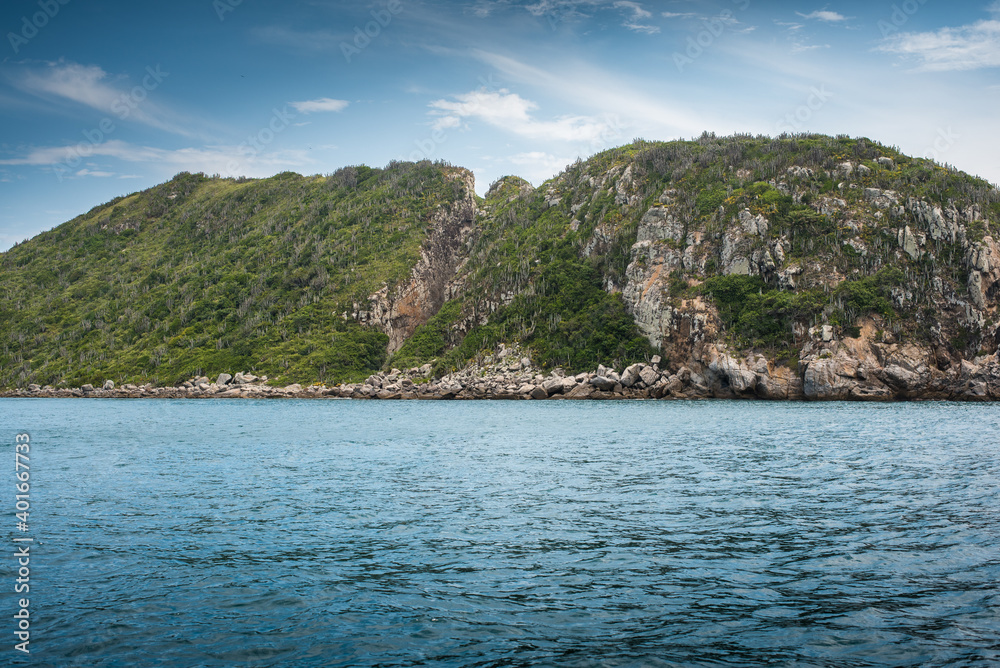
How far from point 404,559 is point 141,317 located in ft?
532

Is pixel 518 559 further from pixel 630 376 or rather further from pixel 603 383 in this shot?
pixel 630 376

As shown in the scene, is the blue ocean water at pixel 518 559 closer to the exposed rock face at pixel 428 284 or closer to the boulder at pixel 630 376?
the boulder at pixel 630 376

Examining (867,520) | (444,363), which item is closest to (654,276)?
(444,363)

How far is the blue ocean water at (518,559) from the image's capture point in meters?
10.2

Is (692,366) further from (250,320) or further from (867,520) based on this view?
(250,320)

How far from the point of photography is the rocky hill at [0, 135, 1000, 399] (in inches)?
3546

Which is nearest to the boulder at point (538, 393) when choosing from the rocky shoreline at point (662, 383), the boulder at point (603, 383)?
the rocky shoreline at point (662, 383)

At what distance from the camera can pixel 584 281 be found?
126 meters

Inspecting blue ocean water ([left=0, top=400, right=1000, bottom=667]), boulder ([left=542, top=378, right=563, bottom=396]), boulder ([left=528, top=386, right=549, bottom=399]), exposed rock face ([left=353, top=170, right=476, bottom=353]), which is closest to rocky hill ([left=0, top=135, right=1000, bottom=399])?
exposed rock face ([left=353, top=170, right=476, bottom=353])

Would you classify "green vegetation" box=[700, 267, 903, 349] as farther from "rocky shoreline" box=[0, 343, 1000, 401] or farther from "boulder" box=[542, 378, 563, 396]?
"boulder" box=[542, 378, 563, 396]

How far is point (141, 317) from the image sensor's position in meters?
153

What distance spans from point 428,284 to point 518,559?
145m

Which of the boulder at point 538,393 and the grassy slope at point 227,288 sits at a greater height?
the grassy slope at point 227,288

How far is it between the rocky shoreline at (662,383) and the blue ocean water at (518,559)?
188ft
